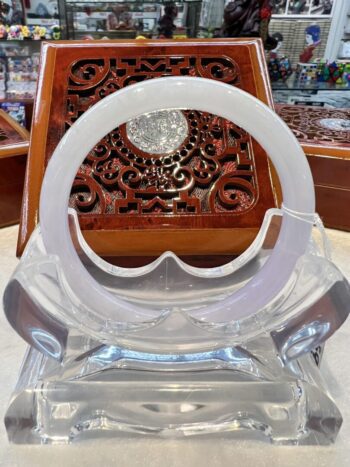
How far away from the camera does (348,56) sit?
1787mm

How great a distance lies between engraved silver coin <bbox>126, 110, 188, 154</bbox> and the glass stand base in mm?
467

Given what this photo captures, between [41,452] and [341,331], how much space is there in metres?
0.48

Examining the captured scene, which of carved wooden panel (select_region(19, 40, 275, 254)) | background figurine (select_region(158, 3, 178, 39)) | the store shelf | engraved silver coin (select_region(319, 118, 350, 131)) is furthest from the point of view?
the store shelf

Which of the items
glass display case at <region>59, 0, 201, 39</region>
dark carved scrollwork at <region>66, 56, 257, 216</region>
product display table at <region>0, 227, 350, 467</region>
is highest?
glass display case at <region>59, 0, 201, 39</region>

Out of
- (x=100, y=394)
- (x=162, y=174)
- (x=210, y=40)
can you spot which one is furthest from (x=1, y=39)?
(x=100, y=394)

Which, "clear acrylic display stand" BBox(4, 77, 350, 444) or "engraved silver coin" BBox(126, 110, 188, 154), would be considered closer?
"clear acrylic display stand" BBox(4, 77, 350, 444)

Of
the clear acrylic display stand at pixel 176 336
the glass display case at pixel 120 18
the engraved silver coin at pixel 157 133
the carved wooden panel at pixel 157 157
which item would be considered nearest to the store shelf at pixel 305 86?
the glass display case at pixel 120 18

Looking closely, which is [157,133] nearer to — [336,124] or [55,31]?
[336,124]

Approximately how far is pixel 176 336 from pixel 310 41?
5.52 feet

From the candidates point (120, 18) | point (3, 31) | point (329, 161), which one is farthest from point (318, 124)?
point (3, 31)

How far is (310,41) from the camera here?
175cm

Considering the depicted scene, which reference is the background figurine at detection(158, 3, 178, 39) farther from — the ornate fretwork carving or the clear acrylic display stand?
the clear acrylic display stand

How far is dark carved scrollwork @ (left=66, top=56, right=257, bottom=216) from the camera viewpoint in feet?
2.54

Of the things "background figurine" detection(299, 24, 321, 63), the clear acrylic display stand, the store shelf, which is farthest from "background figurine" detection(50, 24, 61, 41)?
the clear acrylic display stand
